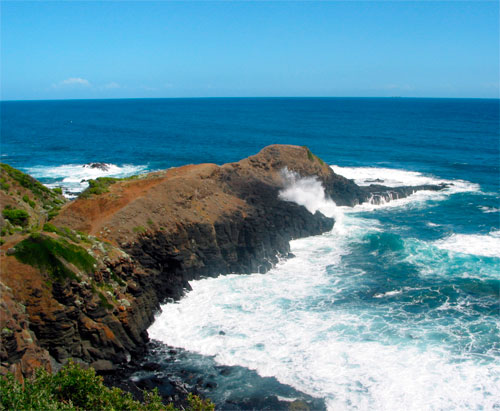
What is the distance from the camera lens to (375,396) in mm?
24297

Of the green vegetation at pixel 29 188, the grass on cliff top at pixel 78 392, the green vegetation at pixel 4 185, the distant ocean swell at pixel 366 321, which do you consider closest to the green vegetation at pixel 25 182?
the green vegetation at pixel 29 188

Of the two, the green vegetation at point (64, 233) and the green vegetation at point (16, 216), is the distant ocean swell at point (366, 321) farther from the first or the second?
the green vegetation at point (16, 216)

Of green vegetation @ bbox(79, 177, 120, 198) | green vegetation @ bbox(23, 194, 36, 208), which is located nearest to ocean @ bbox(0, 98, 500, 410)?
green vegetation @ bbox(79, 177, 120, 198)

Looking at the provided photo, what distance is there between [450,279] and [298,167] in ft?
70.7

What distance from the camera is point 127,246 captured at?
34156 millimetres

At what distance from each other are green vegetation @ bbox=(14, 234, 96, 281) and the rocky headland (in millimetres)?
61

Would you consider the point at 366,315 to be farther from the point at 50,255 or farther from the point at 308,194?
the point at 308,194

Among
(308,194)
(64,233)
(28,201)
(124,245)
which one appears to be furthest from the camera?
(308,194)

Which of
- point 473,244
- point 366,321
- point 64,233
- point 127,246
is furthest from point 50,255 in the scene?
point 473,244

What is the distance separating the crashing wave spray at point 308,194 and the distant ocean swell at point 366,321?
1312mm

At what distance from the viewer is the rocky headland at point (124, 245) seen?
25500 mm

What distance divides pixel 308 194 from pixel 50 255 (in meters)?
32.1

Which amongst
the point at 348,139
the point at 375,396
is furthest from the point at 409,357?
the point at 348,139

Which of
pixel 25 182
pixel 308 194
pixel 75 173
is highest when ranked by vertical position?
pixel 25 182
